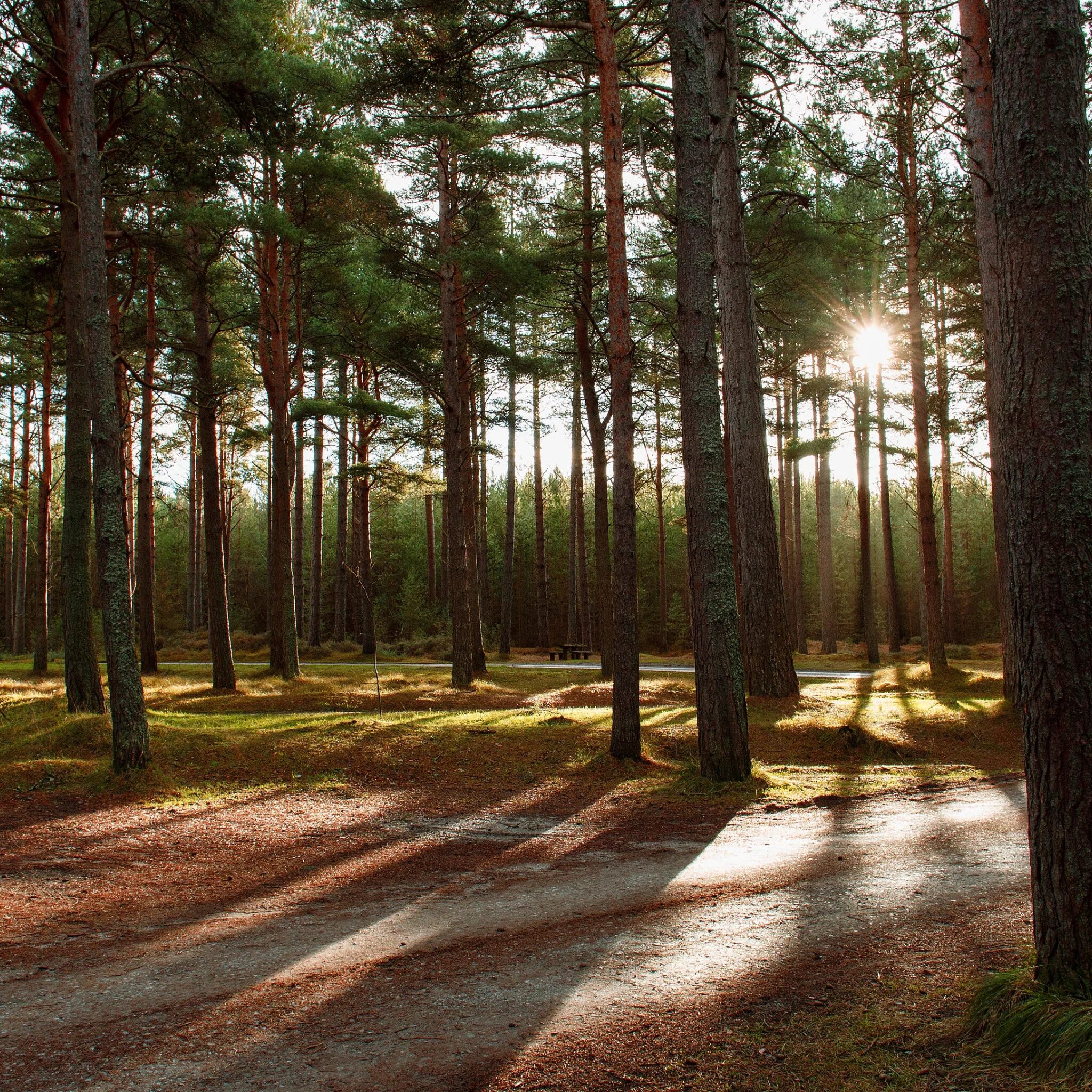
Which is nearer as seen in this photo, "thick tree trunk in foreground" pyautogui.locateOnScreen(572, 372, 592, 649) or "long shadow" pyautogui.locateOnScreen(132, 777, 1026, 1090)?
"long shadow" pyautogui.locateOnScreen(132, 777, 1026, 1090)

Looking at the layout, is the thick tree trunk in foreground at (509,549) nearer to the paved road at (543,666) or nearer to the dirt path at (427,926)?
the paved road at (543,666)

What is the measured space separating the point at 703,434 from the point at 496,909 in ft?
16.3

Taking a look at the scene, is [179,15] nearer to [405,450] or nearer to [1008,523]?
[1008,523]

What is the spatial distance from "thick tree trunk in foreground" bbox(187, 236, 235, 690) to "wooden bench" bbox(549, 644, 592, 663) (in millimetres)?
11073

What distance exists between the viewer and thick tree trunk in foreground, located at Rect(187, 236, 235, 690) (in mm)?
14594

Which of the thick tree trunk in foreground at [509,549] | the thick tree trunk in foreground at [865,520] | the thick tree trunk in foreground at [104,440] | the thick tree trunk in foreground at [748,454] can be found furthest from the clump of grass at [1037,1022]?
the thick tree trunk in foreground at [509,549]

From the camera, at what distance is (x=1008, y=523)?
3115 millimetres

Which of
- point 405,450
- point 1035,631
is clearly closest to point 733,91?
point 1035,631

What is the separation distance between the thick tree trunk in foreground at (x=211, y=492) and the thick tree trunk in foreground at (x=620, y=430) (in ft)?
28.9

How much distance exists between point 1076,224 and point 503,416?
20.5m

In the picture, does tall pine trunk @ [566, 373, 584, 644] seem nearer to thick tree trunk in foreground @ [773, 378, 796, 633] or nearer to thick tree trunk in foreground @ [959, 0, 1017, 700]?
thick tree trunk in foreground @ [773, 378, 796, 633]

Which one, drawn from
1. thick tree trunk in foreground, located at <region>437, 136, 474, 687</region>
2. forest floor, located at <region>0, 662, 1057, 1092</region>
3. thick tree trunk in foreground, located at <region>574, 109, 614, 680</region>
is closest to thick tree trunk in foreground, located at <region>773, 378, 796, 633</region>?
thick tree trunk in foreground, located at <region>574, 109, 614, 680</region>

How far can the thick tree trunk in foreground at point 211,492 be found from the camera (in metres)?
14.6

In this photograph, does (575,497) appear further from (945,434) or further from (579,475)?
(945,434)
